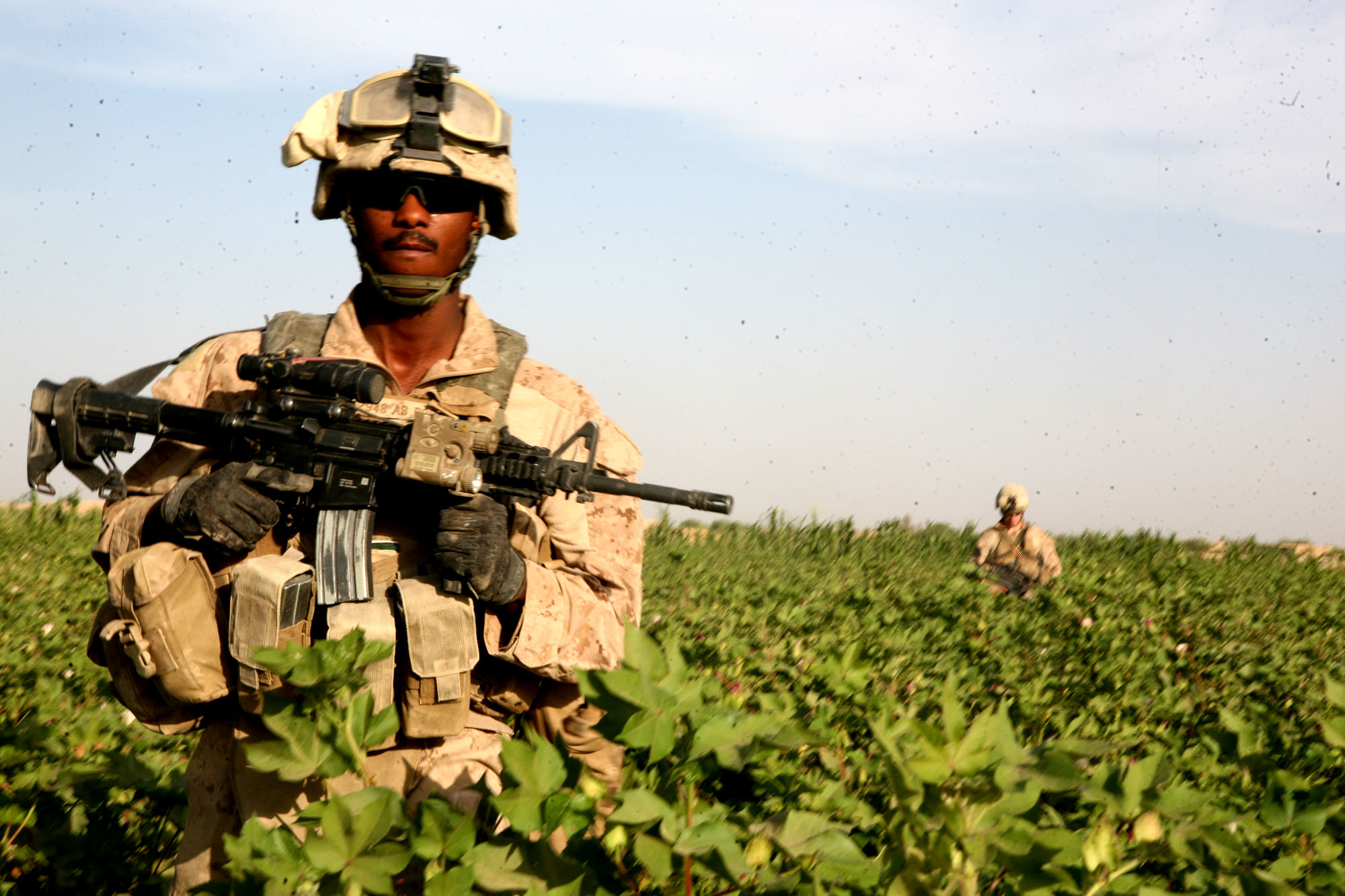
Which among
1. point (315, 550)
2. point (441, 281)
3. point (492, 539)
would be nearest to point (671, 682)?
point (492, 539)

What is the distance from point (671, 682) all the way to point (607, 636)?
1.23 meters

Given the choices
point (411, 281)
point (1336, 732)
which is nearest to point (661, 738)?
point (1336, 732)

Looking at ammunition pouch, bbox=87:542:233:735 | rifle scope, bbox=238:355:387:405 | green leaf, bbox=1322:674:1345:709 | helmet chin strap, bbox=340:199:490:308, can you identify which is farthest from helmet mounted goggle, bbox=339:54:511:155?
green leaf, bbox=1322:674:1345:709

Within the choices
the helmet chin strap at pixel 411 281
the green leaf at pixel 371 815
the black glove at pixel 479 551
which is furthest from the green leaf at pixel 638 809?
the helmet chin strap at pixel 411 281

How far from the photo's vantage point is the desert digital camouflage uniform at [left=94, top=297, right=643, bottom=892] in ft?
8.56

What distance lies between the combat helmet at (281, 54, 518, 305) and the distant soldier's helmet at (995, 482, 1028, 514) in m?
8.22

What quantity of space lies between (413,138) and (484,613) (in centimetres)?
108

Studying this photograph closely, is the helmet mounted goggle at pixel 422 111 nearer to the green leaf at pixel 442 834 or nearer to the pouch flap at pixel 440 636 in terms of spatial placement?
the pouch flap at pixel 440 636

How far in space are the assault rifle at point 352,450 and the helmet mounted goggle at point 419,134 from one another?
0.29 meters

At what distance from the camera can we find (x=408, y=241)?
2.85 meters

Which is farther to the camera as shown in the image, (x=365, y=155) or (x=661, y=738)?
(x=365, y=155)

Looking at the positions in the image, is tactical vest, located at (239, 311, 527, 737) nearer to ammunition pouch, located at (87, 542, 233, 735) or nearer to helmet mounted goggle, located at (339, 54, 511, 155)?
ammunition pouch, located at (87, 542, 233, 735)

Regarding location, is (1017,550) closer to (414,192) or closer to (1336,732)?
(414,192)

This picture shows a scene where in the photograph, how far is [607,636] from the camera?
2703 millimetres
